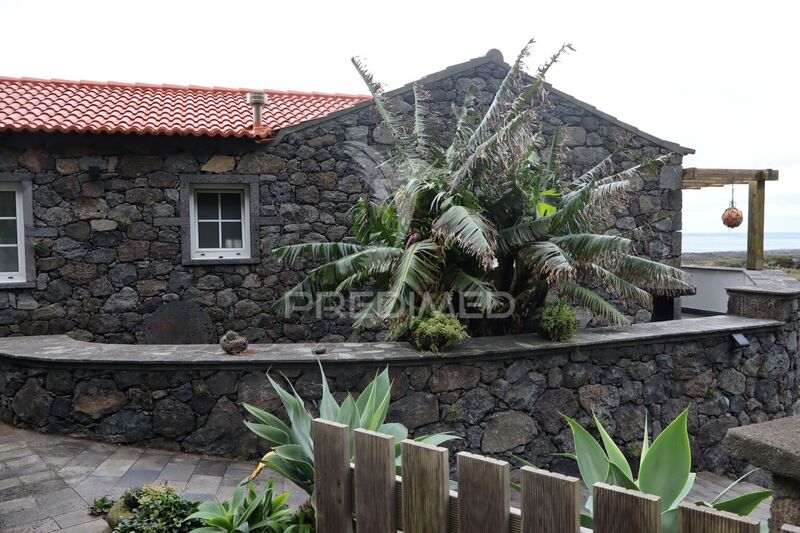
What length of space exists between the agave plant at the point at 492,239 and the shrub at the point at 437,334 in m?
0.33

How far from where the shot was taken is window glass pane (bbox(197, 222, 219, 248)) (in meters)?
8.70

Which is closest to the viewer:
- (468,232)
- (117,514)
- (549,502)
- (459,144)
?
(549,502)

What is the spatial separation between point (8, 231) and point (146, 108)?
2.56 meters

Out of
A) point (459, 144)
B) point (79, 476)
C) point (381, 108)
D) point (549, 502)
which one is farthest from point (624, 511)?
point (381, 108)

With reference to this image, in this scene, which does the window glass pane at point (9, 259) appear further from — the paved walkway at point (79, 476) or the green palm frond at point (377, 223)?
the green palm frond at point (377, 223)

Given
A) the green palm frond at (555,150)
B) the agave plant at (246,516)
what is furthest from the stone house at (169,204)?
the agave plant at (246,516)

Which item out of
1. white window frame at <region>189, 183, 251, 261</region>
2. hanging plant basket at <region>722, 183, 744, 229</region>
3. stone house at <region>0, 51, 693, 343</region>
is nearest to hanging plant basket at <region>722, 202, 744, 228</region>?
hanging plant basket at <region>722, 183, 744, 229</region>

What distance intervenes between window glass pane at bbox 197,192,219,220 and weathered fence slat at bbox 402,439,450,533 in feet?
24.3

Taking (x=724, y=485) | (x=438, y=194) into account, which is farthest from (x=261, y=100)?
(x=724, y=485)

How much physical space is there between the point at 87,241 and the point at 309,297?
3107 mm

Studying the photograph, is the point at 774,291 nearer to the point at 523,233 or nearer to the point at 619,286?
the point at 619,286

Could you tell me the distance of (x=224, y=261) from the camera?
8.52 meters

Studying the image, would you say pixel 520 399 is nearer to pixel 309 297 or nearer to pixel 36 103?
pixel 309 297

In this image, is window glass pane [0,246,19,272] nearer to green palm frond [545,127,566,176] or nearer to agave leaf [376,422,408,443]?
green palm frond [545,127,566,176]
